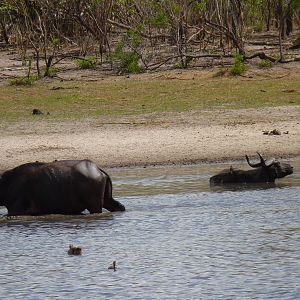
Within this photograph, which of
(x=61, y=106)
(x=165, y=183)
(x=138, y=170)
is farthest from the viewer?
(x=61, y=106)

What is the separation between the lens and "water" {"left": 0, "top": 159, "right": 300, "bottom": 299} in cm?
890

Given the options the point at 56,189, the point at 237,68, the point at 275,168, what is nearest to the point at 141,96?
the point at 237,68

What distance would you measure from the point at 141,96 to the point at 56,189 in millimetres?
9711

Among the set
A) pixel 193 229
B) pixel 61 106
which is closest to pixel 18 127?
pixel 61 106

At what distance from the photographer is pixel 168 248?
413 inches

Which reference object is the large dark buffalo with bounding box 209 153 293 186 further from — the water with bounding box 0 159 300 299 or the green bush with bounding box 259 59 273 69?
the green bush with bounding box 259 59 273 69

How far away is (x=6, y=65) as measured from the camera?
1051 inches

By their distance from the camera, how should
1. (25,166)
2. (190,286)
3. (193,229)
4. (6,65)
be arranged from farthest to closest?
1. (6,65)
2. (25,166)
3. (193,229)
4. (190,286)

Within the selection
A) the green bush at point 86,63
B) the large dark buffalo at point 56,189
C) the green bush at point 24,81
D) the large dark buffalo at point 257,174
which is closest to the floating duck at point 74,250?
the large dark buffalo at point 56,189

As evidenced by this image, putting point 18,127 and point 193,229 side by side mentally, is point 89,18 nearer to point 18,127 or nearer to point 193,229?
point 18,127

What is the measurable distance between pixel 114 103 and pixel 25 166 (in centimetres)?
880

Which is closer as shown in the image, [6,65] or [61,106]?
[61,106]

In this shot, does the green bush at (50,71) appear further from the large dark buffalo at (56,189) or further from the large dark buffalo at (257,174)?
the large dark buffalo at (56,189)

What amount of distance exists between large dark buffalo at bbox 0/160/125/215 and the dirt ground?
151 inches
